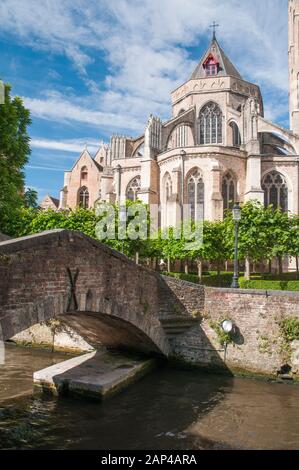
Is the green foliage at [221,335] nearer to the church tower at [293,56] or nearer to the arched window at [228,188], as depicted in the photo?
the arched window at [228,188]

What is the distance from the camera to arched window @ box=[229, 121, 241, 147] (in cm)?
4341

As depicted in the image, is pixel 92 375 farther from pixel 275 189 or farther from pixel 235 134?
pixel 235 134

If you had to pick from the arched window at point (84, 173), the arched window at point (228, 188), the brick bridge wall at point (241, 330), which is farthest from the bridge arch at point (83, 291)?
the arched window at point (84, 173)

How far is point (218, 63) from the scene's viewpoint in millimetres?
50250

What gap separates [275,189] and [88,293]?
96.7 feet

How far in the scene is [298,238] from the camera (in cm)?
2602

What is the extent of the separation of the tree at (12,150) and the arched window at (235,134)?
1166 inches

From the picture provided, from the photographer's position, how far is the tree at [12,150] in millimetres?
16047

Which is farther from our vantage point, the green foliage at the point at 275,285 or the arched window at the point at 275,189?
the arched window at the point at 275,189

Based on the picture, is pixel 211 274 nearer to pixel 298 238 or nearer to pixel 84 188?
pixel 298 238

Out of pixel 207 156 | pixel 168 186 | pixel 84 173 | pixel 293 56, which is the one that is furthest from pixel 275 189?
pixel 84 173

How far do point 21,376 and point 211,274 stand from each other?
58.9ft
